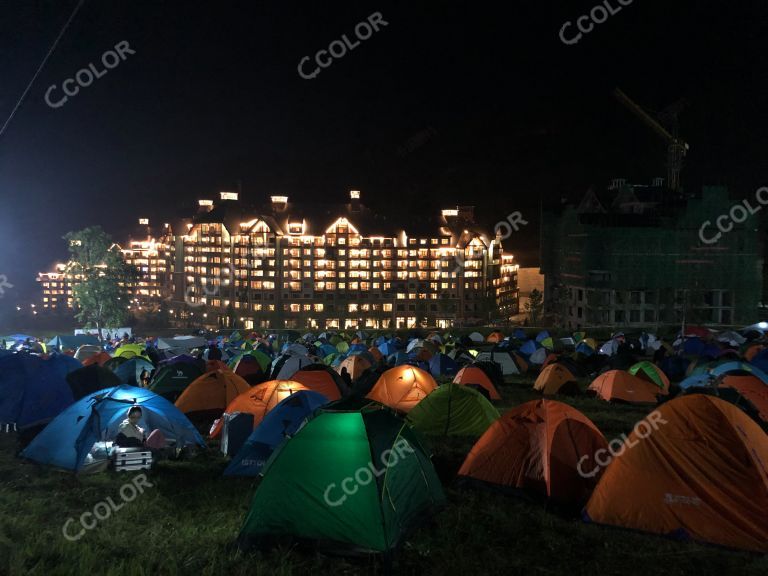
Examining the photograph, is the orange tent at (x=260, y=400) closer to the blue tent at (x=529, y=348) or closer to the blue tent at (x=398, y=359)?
the blue tent at (x=398, y=359)

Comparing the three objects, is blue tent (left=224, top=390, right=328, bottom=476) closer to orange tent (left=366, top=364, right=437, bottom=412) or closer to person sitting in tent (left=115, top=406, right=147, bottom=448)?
person sitting in tent (left=115, top=406, right=147, bottom=448)

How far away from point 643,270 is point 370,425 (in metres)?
61.6

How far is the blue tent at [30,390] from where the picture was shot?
1244 cm

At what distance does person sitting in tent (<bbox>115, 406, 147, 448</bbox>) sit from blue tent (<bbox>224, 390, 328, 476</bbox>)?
1.93 metres

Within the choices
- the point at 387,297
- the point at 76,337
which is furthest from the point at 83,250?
the point at 387,297

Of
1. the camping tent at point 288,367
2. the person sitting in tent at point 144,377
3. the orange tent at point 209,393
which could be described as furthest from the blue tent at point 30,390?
the camping tent at point 288,367

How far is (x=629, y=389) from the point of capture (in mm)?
16562

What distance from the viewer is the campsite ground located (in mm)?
6229

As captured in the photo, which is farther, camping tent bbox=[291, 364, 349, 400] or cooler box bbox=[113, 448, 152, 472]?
camping tent bbox=[291, 364, 349, 400]

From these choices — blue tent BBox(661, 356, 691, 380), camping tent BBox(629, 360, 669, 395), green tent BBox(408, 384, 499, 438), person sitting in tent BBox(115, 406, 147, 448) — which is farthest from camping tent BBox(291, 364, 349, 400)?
blue tent BBox(661, 356, 691, 380)

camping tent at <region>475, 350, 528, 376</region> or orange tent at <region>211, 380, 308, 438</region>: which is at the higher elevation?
orange tent at <region>211, 380, 308, 438</region>

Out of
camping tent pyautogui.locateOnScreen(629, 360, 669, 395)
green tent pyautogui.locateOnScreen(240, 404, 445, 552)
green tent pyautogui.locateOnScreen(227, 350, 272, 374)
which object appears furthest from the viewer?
green tent pyautogui.locateOnScreen(227, 350, 272, 374)

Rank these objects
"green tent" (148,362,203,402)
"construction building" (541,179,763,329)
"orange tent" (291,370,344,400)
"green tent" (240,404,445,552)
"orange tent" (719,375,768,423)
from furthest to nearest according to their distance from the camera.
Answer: "construction building" (541,179,763,329) < "green tent" (148,362,203,402) < "orange tent" (291,370,344,400) < "orange tent" (719,375,768,423) < "green tent" (240,404,445,552)

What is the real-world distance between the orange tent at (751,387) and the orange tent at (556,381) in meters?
4.98
